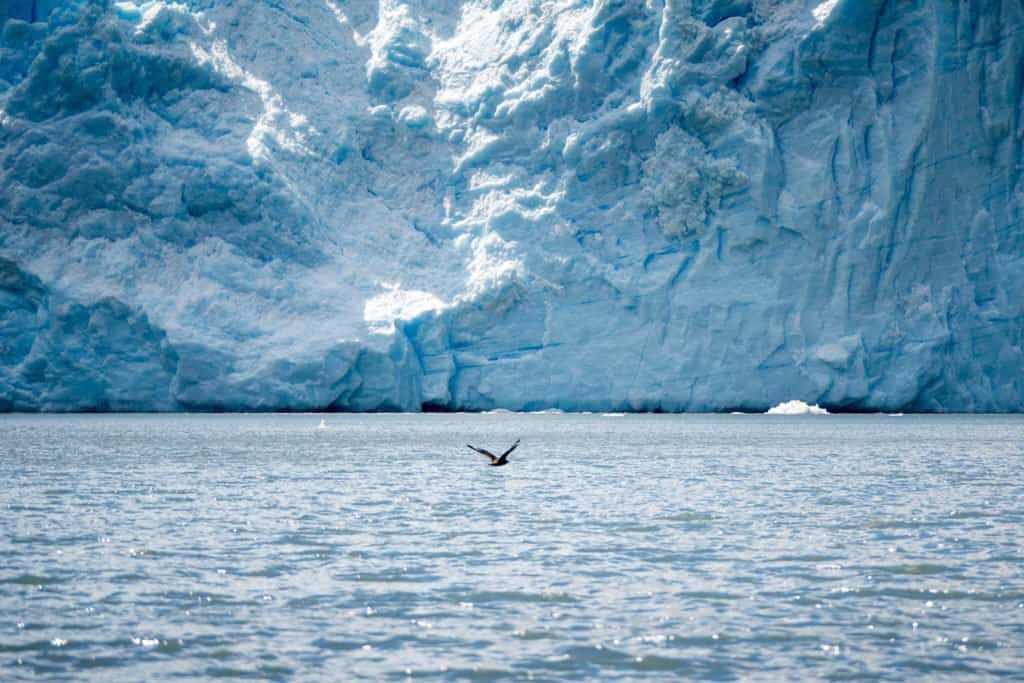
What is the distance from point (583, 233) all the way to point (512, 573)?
88.3 ft

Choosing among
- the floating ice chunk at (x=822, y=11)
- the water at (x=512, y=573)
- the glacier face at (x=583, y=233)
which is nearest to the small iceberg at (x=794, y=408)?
the glacier face at (x=583, y=233)

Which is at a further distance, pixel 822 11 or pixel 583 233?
pixel 583 233

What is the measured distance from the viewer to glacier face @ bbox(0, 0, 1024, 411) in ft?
104

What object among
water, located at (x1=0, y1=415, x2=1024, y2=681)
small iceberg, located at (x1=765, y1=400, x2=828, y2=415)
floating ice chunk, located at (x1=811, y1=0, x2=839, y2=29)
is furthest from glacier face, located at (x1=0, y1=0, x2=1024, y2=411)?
water, located at (x1=0, y1=415, x2=1024, y2=681)

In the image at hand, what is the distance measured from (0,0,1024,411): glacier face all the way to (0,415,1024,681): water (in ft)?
52.6

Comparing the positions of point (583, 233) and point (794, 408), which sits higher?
point (583, 233)

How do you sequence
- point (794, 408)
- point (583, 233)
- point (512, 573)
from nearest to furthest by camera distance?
point (512, 573)
point (794, 408)
point (583, 233)

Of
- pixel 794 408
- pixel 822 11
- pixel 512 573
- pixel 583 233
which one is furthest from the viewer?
pixel 583 233

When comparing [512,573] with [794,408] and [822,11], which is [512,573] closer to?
[794,408]

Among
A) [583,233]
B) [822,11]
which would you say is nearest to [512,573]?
[583,233]

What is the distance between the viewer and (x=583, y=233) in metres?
34.1

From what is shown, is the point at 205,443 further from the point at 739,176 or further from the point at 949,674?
the point at 949,674

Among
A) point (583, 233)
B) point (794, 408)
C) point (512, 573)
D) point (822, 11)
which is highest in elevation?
point (822, 11)

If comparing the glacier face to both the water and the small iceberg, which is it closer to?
the small iceberg
